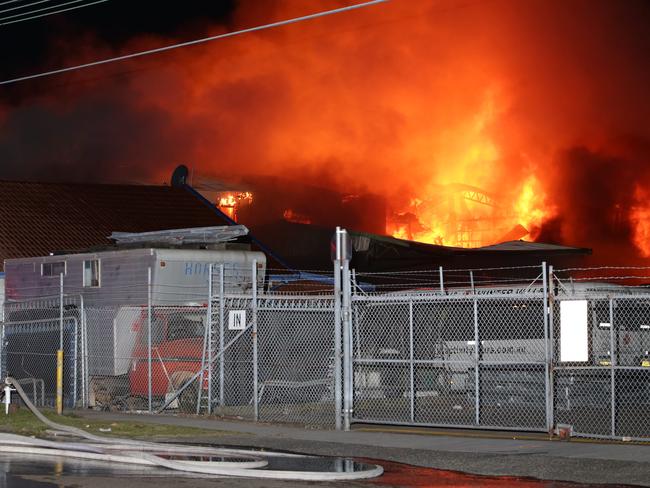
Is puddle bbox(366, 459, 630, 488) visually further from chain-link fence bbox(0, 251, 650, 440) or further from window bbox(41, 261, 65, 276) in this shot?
window bbox(41, 261, 65, 276)

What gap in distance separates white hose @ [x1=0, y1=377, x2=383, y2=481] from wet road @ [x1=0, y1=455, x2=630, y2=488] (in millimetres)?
130

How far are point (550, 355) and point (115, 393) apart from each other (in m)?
9.40

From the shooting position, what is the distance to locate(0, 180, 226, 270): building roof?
3241 cm

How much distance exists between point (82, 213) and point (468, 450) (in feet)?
80.1

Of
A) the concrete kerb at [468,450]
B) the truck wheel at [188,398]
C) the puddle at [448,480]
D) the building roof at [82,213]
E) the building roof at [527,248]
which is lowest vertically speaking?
the puddle at [448,480]

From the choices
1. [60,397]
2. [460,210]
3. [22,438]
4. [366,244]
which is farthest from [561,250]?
[22,438]

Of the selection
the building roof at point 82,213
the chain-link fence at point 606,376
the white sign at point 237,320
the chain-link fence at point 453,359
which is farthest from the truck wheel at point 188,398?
the building roof at point 82,213

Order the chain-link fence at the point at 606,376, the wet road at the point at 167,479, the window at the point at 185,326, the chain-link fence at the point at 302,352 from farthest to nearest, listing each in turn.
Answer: the window at the point at 185,326 < the chain-link fence at the point at 302,352 < the chain-link fence at the point at 606,376 < the wet road at the point at 167,479

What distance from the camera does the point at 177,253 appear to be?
69.8 feet

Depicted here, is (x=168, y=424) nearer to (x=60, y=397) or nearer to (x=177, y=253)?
(x=60, y=397)

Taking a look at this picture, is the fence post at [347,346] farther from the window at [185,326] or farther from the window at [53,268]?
the window at [53,268]

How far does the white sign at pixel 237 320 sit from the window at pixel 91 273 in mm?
5466

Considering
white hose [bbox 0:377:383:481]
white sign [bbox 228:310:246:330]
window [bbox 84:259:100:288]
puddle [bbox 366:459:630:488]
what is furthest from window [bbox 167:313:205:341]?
puddle [bbox 366:459:630:488]

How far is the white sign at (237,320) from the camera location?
17.5 metres
